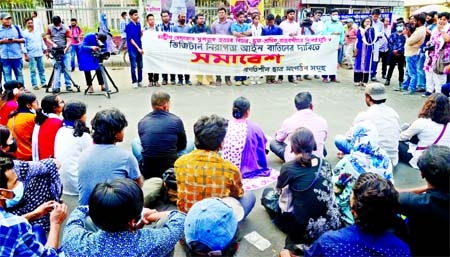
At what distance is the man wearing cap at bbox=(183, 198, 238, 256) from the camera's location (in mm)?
1879

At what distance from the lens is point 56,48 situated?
8.45 meters

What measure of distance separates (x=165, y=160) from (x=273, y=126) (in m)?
2.85

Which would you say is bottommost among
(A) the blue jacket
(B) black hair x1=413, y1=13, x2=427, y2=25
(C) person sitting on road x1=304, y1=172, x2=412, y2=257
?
(C) person sitting on road x1=304, y1=172, x2=412, y2=257

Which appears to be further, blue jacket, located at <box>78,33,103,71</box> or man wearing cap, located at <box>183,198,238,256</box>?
blue jacket, located at <box>78,33,103,71</box>

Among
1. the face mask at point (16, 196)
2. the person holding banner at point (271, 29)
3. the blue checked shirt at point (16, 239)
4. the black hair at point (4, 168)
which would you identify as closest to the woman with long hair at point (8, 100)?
the face mask at point (16, 196)

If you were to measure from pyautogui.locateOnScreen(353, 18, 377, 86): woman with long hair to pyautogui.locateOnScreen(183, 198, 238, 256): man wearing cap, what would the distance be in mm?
8398

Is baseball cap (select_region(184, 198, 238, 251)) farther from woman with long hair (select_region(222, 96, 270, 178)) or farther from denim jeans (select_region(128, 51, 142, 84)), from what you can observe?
denim jeans (select_region(128, 51, 142, 84))

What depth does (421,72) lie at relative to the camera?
8.74 m

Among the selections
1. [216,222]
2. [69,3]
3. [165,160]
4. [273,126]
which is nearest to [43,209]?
[216,222]

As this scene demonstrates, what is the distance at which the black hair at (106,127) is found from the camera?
3301mm

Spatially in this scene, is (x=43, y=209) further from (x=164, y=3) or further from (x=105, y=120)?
(x=164, y=3)

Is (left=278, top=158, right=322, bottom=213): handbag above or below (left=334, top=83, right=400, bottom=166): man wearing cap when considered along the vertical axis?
below

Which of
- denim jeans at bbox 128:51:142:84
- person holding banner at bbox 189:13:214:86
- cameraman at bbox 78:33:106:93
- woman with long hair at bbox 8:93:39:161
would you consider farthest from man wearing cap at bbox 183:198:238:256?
person holding banner at bbox 189:13:214:86

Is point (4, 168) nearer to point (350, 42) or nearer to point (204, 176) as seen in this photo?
point (204, 176)
